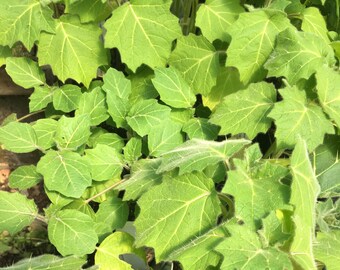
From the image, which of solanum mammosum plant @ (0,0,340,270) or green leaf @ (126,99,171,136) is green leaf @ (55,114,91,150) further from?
green leaf @ (126,99,171,136)

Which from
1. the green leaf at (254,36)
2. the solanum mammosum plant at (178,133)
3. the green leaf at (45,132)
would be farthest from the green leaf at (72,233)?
the green leaf at (254,36)

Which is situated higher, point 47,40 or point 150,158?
point 47,40

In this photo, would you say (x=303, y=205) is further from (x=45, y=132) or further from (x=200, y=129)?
(x=45, y=132)

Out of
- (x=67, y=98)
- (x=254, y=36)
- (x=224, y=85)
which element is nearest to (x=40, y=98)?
(x=67, y=98)

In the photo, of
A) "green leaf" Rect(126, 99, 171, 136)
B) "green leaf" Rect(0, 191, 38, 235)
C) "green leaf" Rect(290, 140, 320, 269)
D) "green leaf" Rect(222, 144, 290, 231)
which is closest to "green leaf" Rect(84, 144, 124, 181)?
"green leaf" Rect(126, 99, 171, 136)

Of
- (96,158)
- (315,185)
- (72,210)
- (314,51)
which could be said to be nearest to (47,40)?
(96,158)

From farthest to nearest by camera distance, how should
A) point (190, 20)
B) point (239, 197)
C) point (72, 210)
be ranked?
point (190, 20)
point (72, 210)
point (239, 197)

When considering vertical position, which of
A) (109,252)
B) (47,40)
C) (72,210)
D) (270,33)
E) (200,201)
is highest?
(270,33)

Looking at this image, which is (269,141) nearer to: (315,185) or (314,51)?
(314,51)
